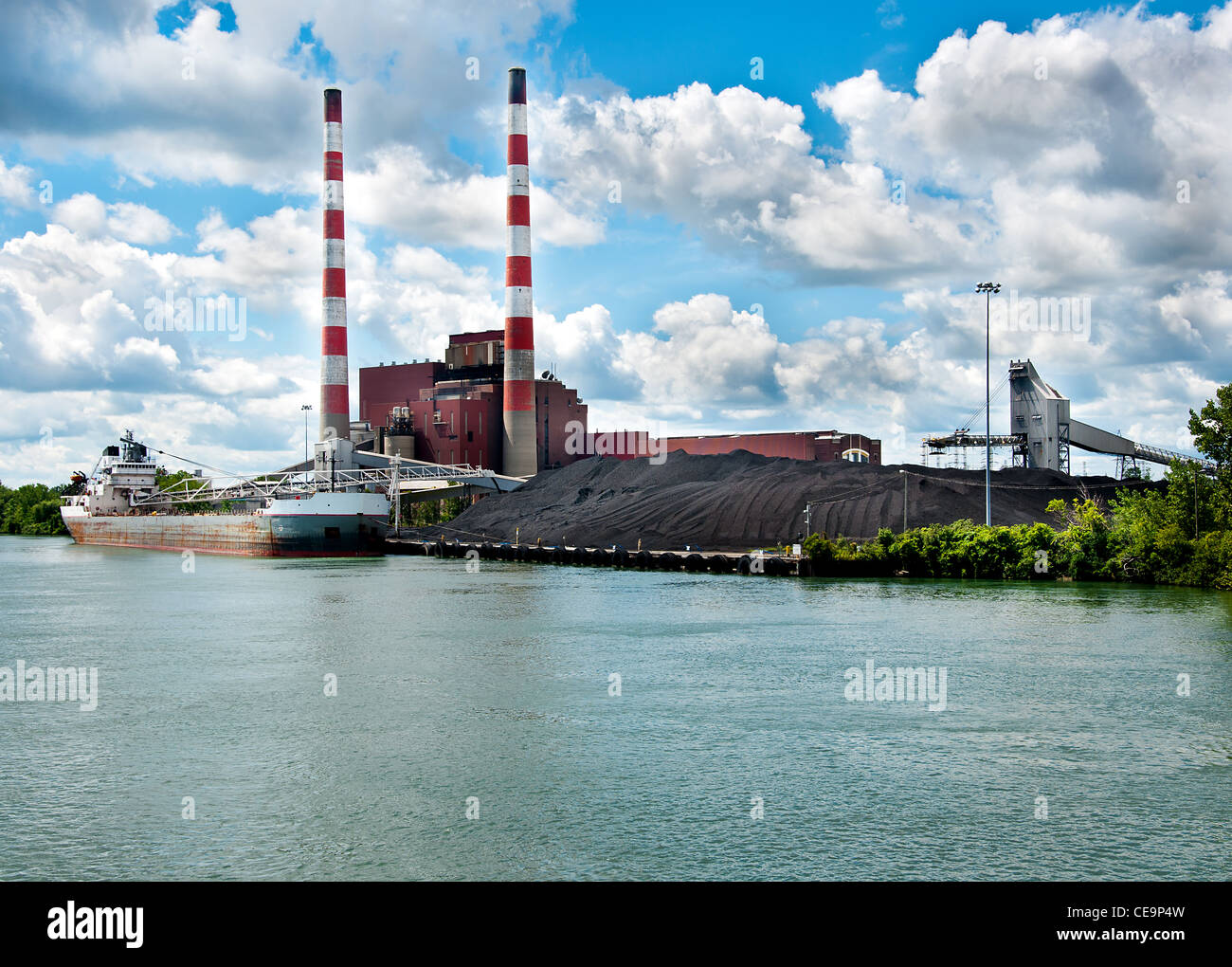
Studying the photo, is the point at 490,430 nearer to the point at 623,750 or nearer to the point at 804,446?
the point at 804,446

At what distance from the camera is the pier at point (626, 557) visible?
4372 cm

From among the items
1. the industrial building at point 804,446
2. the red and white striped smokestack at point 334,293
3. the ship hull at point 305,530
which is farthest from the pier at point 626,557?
the industrial building at point 804,446

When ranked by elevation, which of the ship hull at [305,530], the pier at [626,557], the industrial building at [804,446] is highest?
the industrial building at [804,446]

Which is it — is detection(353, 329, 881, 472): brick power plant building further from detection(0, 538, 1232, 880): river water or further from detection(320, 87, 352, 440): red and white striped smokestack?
detection(0, 538, 1232, 880): river water

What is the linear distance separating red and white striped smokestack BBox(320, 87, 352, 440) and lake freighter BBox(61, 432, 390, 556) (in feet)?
10.8

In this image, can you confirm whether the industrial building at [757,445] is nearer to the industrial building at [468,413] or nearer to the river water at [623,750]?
the industrial building at [468,413]

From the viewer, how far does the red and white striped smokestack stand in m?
67.9

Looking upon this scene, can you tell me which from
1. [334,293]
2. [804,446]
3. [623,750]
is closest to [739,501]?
[804,446]

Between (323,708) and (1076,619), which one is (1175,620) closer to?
(1076,619)

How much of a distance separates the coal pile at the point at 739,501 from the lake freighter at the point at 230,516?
5729mm

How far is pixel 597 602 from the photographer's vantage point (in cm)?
3359

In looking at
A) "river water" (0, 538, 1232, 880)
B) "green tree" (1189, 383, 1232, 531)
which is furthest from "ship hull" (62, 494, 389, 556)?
"green tree" (1189, 383, 1232, 531)
